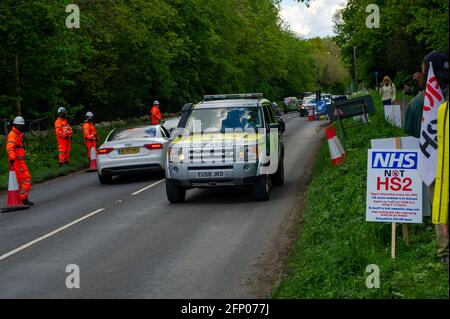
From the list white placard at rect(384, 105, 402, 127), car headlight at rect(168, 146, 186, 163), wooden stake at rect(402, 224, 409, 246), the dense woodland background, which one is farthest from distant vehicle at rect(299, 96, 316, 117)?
wooden stake at rect(402, 224, 409, 246)

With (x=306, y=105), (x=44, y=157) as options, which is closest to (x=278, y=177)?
(x=44, y=157)

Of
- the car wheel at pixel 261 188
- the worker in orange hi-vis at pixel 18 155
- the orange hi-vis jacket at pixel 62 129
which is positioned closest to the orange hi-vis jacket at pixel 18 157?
the worker in orange hi-vis at pixel 18 155

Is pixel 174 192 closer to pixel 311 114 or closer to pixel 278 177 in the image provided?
pixel 278 177

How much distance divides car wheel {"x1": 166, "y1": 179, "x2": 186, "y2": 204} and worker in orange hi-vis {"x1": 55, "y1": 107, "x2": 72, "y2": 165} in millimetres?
9689

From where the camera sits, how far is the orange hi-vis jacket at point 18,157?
14.5m

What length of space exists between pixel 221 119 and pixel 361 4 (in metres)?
21.8

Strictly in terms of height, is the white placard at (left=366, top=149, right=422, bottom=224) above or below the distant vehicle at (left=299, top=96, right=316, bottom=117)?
above

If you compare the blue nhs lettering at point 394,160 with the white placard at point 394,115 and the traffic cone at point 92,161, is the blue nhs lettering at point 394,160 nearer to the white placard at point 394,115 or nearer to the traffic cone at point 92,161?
the white placard at point 394,115

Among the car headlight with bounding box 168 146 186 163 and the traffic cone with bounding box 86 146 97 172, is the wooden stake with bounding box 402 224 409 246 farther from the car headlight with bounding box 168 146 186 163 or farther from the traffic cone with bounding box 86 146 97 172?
the traffic cone with bounding box 86 146 97 172

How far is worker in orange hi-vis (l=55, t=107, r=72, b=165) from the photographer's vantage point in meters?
22.1

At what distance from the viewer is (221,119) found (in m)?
13.8

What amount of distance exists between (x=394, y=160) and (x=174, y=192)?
6.49 meters

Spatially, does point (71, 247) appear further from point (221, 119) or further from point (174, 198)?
point (221, 119)
